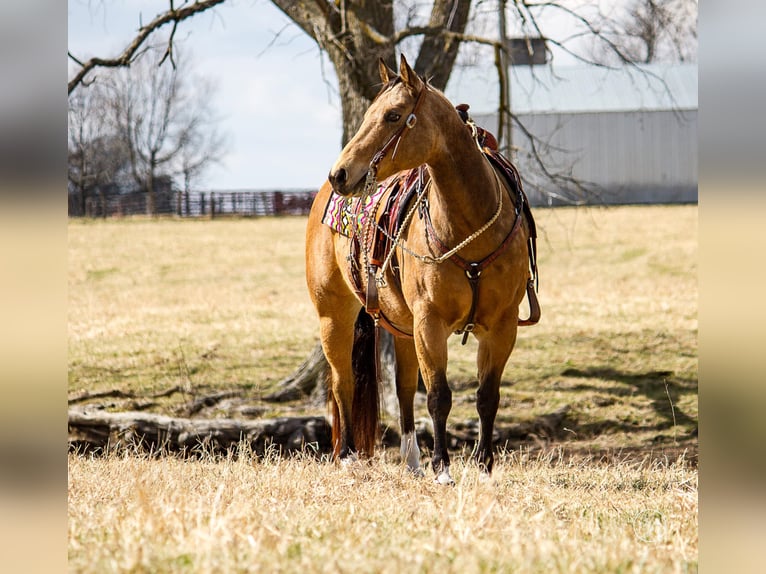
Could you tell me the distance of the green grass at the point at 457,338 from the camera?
9602 millimetres

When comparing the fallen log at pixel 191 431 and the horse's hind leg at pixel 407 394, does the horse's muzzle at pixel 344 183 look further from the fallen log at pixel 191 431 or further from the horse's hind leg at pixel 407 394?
the fallen log at pixel 191 431

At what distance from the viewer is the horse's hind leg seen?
231 inches

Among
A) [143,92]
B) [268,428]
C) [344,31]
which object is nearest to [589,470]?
[268,428]

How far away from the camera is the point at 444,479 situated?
4840 millimetres

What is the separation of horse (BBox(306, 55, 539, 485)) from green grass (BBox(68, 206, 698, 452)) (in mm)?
2838

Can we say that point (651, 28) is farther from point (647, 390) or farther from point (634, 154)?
point (634, 154)

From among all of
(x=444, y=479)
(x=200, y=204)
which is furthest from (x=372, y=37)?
Answer: (x=200, y=204)

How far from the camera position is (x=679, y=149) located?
34.7 metres

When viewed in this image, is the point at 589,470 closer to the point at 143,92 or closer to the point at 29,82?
the point at 29,82

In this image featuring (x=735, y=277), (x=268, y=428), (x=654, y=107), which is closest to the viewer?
(x=735, y=277)

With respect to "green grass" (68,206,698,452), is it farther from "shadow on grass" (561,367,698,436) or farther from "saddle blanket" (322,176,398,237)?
"saddle blanket" (322,176,398,237)

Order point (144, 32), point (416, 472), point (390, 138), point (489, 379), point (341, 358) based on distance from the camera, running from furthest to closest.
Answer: point (144, 32) → point (341, 358) → point (416, 472) → point (489, 379) → point (390, 138)

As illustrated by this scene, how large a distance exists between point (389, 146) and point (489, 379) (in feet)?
5.27

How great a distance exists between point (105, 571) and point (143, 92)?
4739cm
